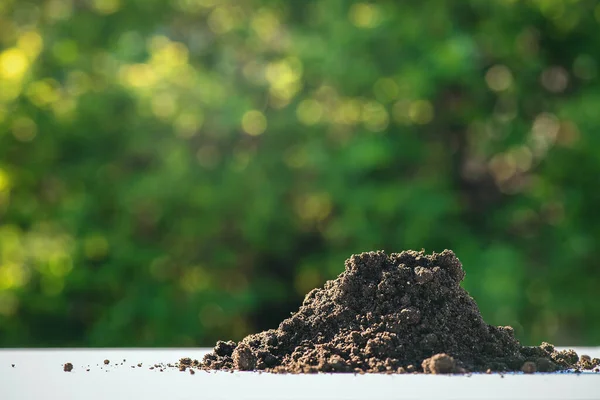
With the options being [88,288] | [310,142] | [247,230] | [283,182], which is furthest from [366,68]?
[88,288]

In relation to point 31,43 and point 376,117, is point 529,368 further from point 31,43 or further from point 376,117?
point 31,43

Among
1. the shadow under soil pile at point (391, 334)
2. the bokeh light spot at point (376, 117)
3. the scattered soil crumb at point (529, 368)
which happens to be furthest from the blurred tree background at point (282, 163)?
the scattered soil crumb at point (529, 368)

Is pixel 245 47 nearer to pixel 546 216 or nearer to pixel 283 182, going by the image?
pixel 283 182

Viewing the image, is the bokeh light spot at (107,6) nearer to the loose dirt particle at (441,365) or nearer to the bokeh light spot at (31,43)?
the bokeh light spot at (31,43)

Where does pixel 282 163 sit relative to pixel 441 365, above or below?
above

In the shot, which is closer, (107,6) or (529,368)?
(529,368)

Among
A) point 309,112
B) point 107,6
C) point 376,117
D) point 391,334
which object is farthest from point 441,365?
point 107,6
